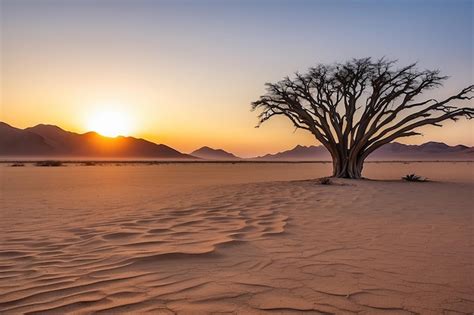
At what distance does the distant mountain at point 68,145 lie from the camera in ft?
444

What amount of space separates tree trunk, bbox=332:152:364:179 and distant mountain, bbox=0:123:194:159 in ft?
465

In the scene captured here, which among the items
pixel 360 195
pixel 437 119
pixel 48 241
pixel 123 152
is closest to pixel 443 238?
pixel 360 195

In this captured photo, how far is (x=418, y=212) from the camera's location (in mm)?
7188

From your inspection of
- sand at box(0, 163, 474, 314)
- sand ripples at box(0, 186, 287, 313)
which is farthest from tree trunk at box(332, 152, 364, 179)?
sand ripples at box(0, 186, 287, 313)

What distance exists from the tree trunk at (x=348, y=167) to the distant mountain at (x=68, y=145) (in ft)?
465

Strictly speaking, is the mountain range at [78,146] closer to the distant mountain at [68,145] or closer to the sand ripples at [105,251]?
the distant mountain at [68,145]

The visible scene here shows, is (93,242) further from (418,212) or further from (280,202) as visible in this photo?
(418,212)

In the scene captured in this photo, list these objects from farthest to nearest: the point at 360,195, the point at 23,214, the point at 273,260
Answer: the point at 360,195 → the point at 23,214 → the point at 273,260

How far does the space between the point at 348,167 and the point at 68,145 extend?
163 metres

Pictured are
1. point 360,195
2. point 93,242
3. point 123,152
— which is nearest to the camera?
point 93,242

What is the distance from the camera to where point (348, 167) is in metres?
17.0

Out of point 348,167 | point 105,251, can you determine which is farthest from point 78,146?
point 105,251

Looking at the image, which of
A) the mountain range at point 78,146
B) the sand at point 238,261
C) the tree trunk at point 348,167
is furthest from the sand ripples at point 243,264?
the mountain range at point 78,146

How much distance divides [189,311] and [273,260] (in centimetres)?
148
